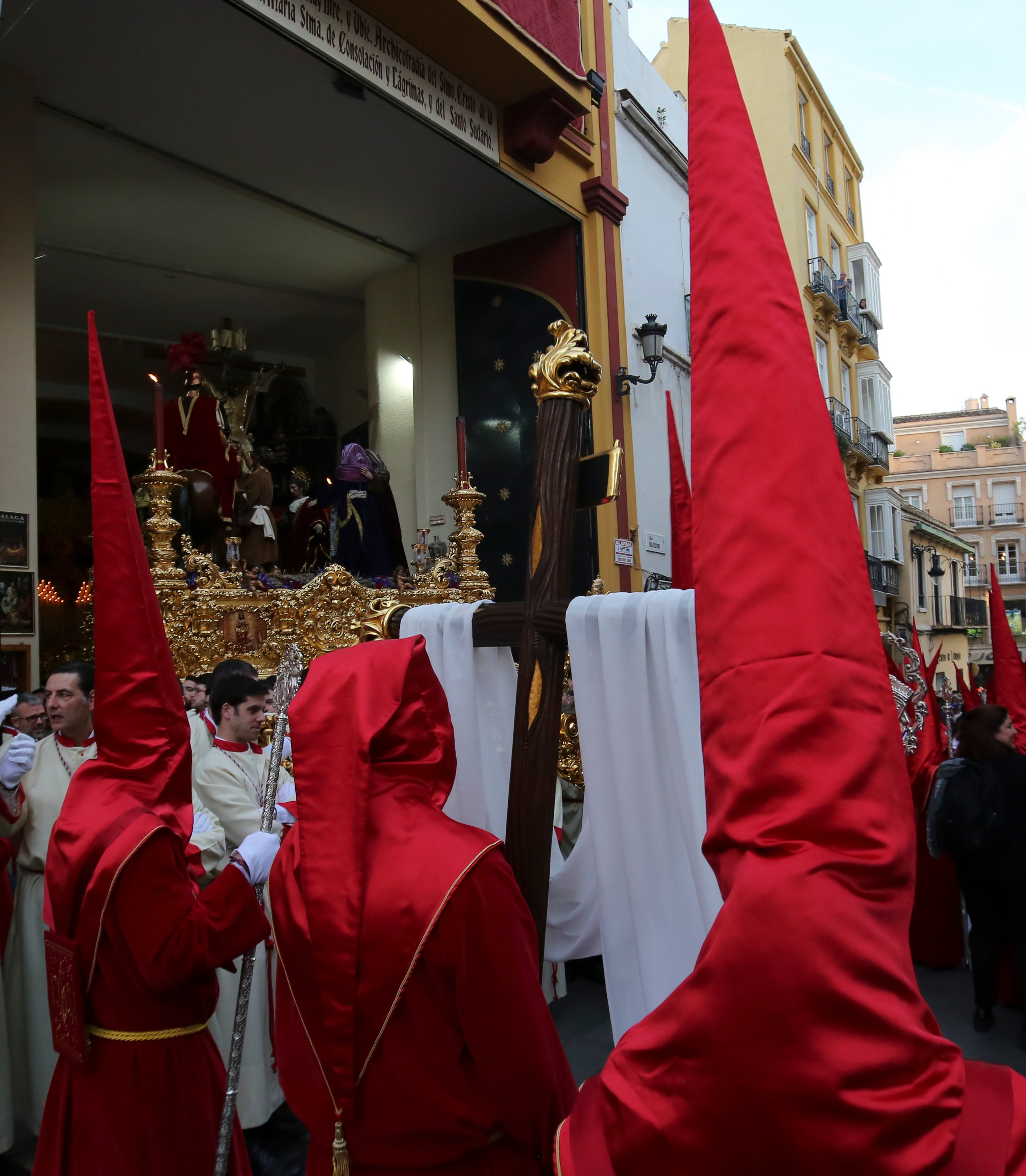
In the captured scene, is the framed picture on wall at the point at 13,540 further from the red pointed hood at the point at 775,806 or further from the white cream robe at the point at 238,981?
the red pointed hood at the point at 775,806

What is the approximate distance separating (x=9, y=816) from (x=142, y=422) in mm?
9344

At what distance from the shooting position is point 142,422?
40.3 ft

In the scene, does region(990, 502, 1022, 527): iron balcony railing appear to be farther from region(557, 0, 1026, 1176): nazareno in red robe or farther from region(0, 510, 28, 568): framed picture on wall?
region(557, 0, 1026, 1176): nazareno in red robe

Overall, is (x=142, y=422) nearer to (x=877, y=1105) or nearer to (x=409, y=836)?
(x=409, y=836)

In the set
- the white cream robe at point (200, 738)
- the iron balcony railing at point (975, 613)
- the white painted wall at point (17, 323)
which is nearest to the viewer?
the white cream robe at point (200, 738)

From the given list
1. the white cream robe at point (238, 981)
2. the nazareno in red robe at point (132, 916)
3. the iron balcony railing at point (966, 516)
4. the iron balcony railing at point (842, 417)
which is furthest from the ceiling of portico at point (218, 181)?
the iron balcony railing at point (966, 516)

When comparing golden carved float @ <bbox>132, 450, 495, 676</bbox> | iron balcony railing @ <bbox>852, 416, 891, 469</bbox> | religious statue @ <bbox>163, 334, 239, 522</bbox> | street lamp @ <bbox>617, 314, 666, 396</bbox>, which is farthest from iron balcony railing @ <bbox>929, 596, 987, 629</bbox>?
golden carved float @ <bbox>132, 450, 495, 676</bbox>

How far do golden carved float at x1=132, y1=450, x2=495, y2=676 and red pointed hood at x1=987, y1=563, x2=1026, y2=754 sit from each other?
12.9 ft

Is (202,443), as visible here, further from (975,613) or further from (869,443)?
(975,613)

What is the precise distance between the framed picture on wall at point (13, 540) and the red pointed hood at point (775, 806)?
6003 mm

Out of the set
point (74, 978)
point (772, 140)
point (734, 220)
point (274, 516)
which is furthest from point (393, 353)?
point (772, 140)

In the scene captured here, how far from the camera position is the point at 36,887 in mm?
4043

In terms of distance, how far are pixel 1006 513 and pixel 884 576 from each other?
21.2 m

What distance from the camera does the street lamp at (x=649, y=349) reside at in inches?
410
